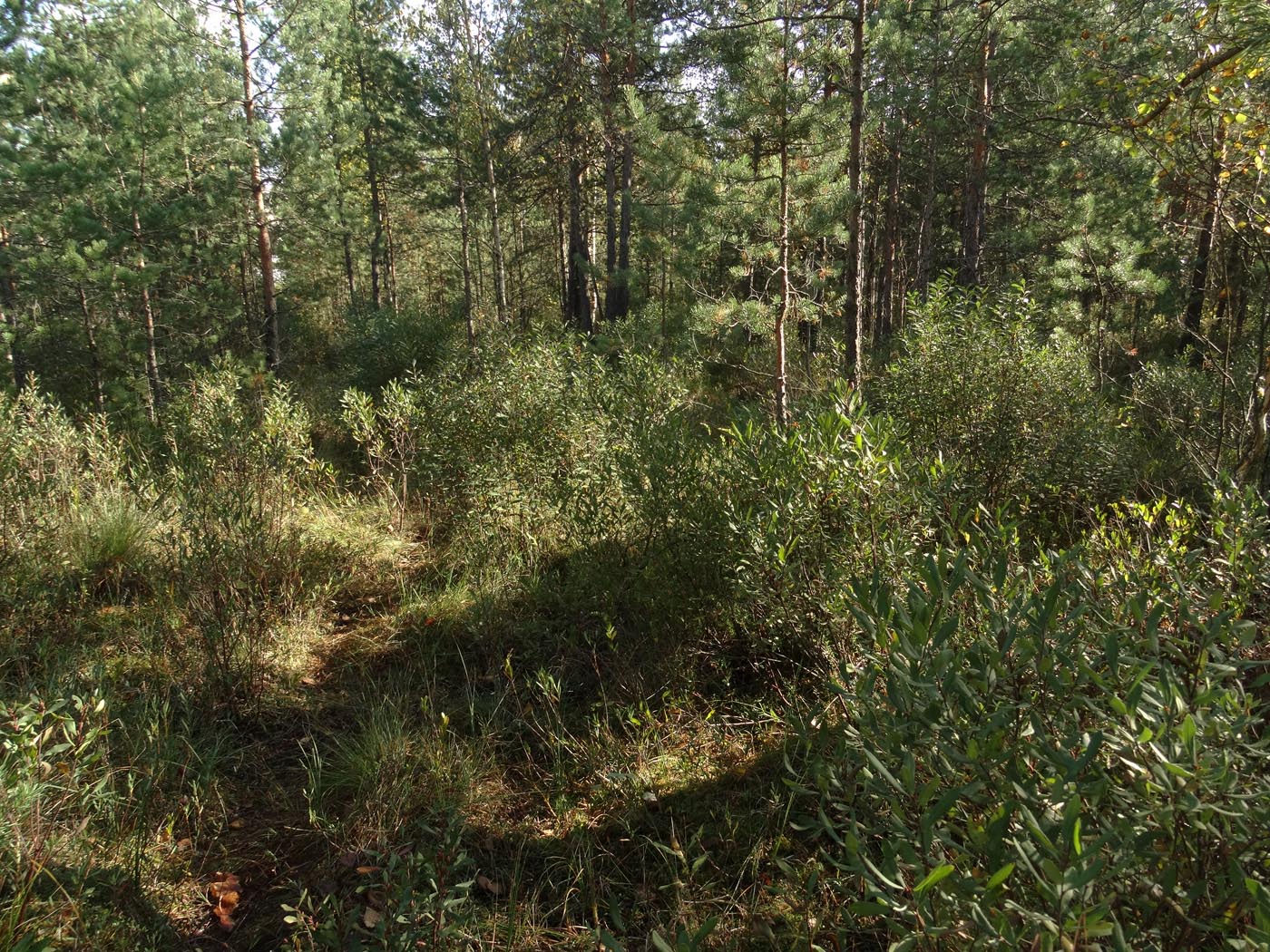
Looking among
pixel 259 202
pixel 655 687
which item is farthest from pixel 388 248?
pixel 655 687

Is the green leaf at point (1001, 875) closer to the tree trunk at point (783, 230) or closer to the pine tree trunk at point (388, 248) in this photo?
the tree trunk at point (783, 230)

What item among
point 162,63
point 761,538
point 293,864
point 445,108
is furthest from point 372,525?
point 445,108

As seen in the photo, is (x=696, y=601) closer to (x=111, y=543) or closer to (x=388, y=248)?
(x=111, y=543)

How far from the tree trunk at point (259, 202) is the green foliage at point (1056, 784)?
11990mm

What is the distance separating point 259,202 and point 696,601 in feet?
36.4

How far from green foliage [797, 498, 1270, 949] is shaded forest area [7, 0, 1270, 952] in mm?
15

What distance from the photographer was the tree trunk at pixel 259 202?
10367mm

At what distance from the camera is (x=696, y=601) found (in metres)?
3.68

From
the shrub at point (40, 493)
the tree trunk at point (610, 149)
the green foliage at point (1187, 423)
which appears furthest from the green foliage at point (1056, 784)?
the tree trunk at point (610, 149)

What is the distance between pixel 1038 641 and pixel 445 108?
16040mm

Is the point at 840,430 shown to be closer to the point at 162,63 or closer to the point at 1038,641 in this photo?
the point at 1038,641

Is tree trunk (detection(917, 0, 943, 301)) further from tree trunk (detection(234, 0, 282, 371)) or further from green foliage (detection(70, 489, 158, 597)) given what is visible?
tree trunk (detection(234, 0, 282, 371))

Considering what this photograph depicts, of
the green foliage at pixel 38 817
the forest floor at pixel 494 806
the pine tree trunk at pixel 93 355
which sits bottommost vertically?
the forest floor at pixel 494 806

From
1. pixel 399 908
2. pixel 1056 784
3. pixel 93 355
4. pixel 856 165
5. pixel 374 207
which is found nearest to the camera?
pixel 1056 784
